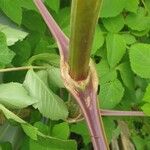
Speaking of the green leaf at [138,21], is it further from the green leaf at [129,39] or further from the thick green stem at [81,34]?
the thick green stem at [81,34]

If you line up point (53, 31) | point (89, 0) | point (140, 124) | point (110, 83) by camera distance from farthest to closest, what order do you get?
point (140, 124)
point (110, 83)
point (53, 31)
point (89, 0)

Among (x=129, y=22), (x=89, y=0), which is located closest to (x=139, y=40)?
(x=129, y=22)

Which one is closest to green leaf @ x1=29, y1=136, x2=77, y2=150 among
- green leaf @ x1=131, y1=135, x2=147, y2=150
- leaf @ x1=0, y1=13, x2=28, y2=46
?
leaf @ x1=0, y1=13, x2=28, y2=46

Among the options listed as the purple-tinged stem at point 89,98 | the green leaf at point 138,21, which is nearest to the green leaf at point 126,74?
the green leaf at point 138,21

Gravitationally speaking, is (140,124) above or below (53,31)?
below

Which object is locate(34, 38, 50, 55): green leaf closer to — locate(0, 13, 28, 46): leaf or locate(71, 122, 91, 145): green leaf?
locate(0, 13, 28, 46): leaf

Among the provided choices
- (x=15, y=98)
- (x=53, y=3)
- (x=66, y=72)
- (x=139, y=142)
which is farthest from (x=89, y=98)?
(x=139, y=142)

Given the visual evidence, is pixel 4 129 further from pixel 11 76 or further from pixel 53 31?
pixel 53 31
